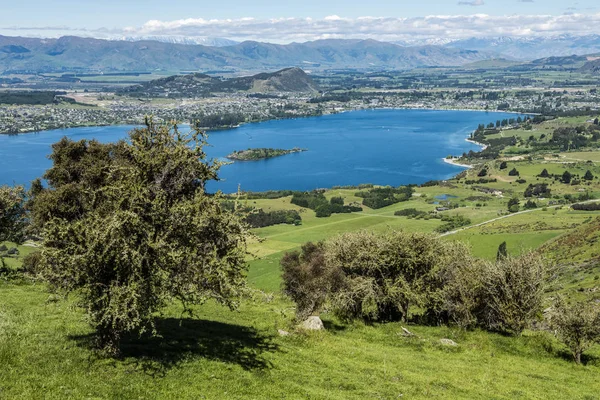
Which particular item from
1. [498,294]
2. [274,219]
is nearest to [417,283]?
[498,294]

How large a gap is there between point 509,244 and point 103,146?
75777 millimetres

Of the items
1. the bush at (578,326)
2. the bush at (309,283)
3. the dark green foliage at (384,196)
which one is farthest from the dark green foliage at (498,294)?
the dark green foliage at (384,196)

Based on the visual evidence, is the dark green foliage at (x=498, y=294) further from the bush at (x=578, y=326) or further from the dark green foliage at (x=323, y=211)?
the dark green foliage at (x=323, y=211)

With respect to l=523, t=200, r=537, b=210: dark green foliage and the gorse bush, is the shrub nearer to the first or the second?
the gorse bush

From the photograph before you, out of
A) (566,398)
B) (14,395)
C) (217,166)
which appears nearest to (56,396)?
(14,395)

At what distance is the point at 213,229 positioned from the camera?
19734 mm

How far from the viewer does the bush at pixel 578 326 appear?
86.4ft

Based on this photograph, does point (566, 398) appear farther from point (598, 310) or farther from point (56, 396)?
point (56, 396)

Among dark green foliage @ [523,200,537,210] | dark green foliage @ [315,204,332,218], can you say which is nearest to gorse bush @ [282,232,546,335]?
dark green foliage @ [315,204,332,218]

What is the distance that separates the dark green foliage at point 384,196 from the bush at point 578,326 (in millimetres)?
117287

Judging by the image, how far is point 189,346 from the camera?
2116 cm

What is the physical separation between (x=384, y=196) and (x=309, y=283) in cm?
12226

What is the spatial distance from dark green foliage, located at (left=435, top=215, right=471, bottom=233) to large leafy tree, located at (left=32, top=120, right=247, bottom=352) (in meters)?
92.8

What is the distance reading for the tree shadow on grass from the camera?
62.5 ft
